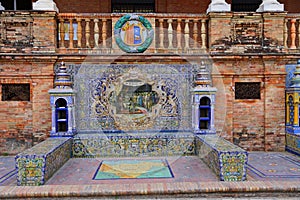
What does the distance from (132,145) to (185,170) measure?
1.56 m

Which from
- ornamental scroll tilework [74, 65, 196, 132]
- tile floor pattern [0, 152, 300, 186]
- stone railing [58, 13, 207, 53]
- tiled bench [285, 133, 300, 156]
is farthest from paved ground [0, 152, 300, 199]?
stone railing [58, 13, 207, 53]

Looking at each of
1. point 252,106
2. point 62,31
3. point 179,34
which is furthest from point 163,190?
point 62,31

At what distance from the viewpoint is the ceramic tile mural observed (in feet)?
21.1

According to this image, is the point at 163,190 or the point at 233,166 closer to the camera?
the point at 163,190

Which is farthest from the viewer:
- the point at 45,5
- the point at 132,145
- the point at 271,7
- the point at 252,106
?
the point at 252,106

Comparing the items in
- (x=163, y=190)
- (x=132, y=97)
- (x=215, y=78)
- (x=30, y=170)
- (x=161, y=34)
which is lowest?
(x=163, y=190)

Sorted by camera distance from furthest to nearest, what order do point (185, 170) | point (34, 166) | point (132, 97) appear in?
point (132, 97) → point (185, 170) → point (34, 166)

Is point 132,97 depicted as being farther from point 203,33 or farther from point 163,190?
point 163,190

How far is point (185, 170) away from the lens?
5414 millimetres

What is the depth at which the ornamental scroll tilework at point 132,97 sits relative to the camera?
6.80 meters

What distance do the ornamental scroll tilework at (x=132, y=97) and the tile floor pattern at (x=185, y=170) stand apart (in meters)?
0.95

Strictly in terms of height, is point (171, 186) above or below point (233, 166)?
Result: below

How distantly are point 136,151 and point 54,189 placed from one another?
7.99 ft

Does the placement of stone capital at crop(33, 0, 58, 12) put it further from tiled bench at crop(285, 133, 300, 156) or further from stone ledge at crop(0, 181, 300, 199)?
tiled bench at crop(285, 133, 300, 156)
